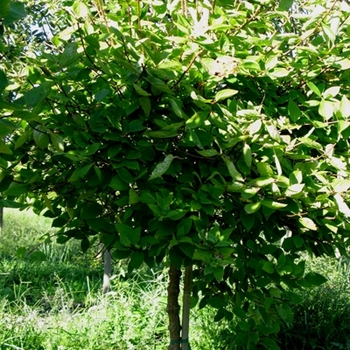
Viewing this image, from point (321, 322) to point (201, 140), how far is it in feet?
9.53

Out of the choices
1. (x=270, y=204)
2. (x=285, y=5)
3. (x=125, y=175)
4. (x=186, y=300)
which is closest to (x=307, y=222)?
(x=270, y=204)

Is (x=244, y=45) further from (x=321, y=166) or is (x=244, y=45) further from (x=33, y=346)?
(x=33, y=346)

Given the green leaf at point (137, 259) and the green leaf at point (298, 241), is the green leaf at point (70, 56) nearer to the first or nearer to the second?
the green leaf at point (137, 259)

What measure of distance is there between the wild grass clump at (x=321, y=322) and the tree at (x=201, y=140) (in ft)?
7.13

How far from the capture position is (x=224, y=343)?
11.7ft

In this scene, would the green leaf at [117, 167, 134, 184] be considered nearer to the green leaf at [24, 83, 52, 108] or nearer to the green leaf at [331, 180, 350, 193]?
the green leaf at [24, 83, 52, 108]

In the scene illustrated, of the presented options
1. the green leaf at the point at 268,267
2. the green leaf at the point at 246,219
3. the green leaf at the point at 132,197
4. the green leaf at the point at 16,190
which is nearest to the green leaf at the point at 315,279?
the green leaf at the point at 268,267

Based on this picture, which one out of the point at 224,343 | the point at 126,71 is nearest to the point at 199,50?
the point at 126,71

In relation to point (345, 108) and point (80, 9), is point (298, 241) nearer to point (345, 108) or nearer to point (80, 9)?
point (345, 108)

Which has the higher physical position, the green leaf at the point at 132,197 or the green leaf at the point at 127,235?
the green leaf at the point at 132,197

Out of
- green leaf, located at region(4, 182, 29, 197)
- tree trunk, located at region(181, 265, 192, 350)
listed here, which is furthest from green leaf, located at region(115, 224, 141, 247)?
tree trunk, located at region(181, 265, 192, 350)

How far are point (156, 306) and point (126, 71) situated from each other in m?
2.90

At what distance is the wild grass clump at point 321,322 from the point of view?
375cm

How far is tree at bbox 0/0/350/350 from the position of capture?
4.57ft
